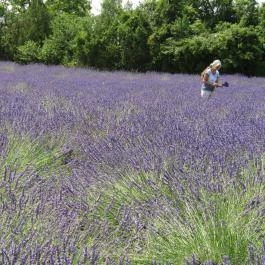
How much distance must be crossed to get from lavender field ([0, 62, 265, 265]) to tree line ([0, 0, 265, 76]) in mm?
13275

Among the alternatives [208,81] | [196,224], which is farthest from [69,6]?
[196,224]

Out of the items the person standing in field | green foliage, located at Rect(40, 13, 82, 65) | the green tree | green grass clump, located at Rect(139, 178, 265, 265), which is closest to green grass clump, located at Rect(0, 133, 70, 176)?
green grass clump, located at Rect(139, 178, 265, 265)

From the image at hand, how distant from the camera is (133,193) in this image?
2.89m

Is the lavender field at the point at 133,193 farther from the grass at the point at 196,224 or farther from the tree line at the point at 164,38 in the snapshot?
the tree line at the point at 164,38

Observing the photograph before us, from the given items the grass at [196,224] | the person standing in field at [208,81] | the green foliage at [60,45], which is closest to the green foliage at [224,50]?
the green foliage at [60,45]

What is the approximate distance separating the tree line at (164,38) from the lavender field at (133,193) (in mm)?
13275

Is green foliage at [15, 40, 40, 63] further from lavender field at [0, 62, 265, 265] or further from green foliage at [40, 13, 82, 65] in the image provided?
lavender field at [0, 62, 265, 265]

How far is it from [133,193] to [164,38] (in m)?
16.6

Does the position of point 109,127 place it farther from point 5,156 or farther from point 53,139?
point 5,156

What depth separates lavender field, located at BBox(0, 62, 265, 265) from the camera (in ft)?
6.68

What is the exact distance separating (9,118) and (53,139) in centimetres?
54

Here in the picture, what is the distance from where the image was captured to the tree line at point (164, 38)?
1758 centimetres

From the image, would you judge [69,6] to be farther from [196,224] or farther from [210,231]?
[210,231]

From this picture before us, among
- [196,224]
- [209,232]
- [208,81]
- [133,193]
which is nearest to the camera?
[209,232]
